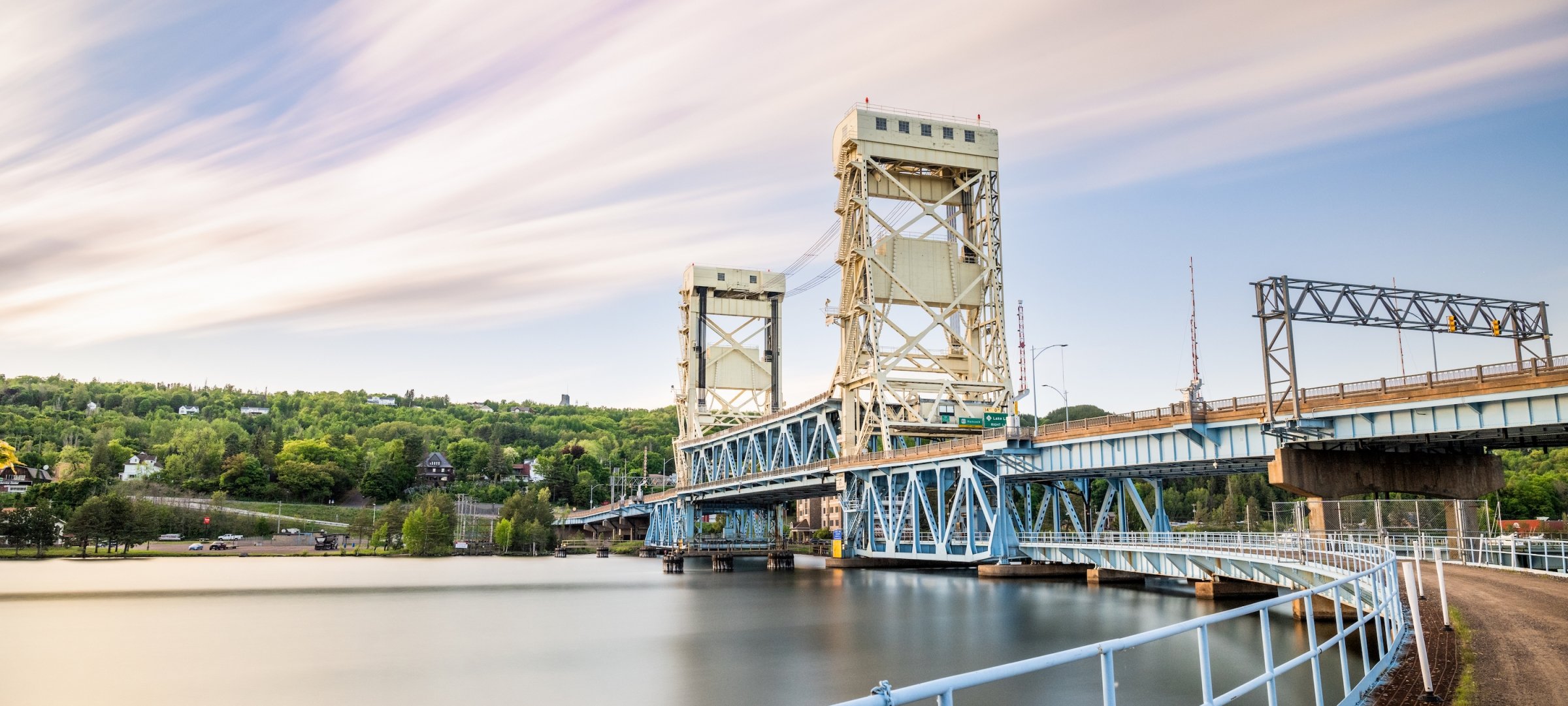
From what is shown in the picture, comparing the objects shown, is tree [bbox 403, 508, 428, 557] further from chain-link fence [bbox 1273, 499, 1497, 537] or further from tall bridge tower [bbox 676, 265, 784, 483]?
chain-link fence [bbox 1273, 499, 1497, 537]

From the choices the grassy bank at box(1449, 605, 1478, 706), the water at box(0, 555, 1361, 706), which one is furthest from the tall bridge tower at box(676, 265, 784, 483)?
the grassy bank at box(1449, 605, 1478, 706)

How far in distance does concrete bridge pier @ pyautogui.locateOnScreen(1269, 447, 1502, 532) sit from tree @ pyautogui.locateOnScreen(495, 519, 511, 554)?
124 metres

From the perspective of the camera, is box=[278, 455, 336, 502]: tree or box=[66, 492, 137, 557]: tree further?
box=[278, 455, 336, 502]: tree

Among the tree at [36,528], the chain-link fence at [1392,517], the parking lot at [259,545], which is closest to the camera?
the chain-link fence at [1392,517]

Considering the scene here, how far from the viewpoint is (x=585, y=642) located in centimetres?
4303

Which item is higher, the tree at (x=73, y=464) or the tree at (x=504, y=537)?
the tree at (x=73, y=464)

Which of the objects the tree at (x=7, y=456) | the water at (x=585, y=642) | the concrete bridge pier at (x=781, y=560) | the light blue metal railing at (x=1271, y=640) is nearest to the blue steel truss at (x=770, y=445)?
the concrete bridge pier at (x=781, y=560)

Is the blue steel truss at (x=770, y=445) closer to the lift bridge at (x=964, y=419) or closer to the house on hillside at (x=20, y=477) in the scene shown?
the lift bridge at (x=964, y=419)

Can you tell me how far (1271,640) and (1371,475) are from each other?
24034mm

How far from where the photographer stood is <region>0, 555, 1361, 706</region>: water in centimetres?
3011

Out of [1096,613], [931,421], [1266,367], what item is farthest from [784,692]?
[931,421]

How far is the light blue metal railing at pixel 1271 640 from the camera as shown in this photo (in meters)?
6.54

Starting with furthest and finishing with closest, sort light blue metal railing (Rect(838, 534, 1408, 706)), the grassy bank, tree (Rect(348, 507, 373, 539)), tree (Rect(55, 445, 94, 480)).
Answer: tree (Rect(55, 445, 94, 480)) < tree (Rect(348, 507, 373, 539)) < the grassy bank < light blue metal railing (Rect(838, 534, 1408, 706))

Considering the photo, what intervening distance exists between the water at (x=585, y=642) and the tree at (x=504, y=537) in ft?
246
